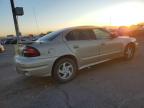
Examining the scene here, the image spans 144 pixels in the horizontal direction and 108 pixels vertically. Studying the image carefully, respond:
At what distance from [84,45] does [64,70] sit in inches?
38.6

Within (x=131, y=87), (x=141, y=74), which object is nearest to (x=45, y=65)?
(x=131, y=87)

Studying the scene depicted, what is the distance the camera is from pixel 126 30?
22.8 metres

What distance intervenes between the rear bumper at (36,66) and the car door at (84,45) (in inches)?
33.0

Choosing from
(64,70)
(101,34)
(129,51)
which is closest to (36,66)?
(64,70)

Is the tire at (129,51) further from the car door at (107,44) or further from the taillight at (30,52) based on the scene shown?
the taillight at (30,52)

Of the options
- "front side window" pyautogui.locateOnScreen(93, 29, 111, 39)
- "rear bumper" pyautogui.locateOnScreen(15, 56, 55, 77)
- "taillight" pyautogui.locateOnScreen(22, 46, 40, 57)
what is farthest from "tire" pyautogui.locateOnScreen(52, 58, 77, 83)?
"front side window" pyautogui.locateOnScreen(93, 29, 111, 39)

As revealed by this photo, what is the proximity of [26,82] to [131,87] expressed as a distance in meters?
2.97

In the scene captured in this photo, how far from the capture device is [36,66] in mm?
4684

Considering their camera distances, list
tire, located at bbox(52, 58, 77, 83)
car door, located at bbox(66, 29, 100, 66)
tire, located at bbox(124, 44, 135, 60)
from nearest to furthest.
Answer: tire, located at bbox(52, 58, 77, 83) → car door, located at bbox(66, 29, 100, 66) → tire, located at bbox(124, 44, 135, 60)

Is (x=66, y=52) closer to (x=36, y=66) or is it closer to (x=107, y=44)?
(x=36, y=66)

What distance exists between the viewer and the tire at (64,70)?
4.98m

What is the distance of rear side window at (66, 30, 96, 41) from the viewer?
17.7 ft

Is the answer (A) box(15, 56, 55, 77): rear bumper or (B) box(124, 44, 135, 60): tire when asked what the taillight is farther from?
(B) box(124, 44, 135, 60): tire

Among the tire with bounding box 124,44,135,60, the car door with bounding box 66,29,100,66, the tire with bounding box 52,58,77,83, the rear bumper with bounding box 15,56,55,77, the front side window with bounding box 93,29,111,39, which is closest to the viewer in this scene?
the rear bumper with bounding box 15,56,55,77
